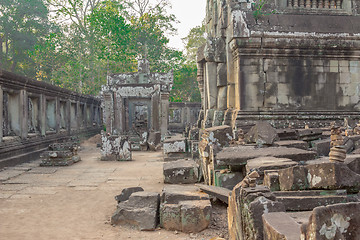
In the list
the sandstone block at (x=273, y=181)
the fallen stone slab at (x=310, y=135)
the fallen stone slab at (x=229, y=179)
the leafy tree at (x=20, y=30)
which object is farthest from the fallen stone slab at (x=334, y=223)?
the leafy tree at (x=20, y=30)

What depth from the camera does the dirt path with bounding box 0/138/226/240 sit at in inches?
150

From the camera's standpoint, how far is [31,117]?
11.9 meters

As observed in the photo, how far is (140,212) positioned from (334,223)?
9.18 ft

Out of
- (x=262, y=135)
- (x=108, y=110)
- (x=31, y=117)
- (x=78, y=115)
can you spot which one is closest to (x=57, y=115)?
(x=31, y=117)

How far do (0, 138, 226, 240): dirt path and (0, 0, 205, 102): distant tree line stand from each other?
15.9 meters

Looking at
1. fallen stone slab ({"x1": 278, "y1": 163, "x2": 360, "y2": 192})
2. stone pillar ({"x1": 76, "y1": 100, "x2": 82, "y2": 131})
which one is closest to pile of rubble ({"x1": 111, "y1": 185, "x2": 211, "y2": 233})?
fallen stone slab ({"x1": 278, "y1": 163, "x2": 360, "y2": 192})

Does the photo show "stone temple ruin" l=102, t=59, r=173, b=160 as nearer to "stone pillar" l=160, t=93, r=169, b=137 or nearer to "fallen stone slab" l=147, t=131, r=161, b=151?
"stone pillar" l=160, t=93, r=169, b=137

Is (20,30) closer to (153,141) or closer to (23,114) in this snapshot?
(153,141)

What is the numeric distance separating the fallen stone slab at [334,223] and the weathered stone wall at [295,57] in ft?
19.7

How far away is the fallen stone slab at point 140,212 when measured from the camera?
3.98 m

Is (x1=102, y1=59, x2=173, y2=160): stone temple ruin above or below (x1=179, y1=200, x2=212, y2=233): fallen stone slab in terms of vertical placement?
above

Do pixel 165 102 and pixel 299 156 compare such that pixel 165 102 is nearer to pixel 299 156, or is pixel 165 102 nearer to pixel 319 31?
pixel 319 31

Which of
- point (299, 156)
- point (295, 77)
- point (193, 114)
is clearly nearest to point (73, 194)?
point (299, 156)

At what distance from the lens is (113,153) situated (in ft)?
33.8
